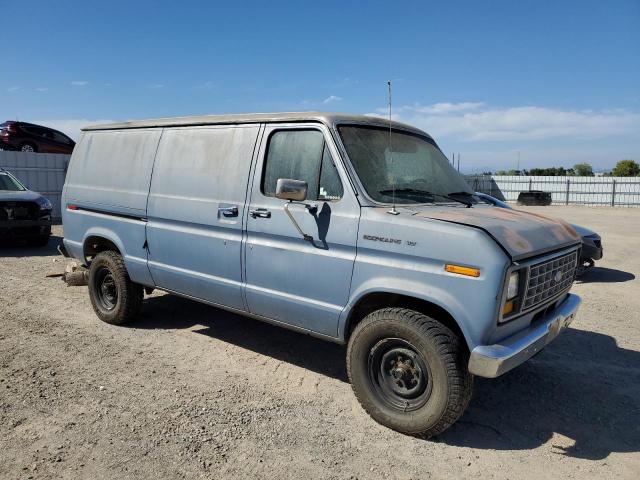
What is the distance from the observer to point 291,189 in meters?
3.54

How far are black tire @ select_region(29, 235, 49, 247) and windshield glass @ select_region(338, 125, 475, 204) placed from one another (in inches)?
380

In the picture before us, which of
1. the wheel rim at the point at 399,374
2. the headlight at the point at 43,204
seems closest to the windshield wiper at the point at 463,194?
the wheel rim at the point at 399,374

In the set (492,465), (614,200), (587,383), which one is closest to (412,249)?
(492,465)

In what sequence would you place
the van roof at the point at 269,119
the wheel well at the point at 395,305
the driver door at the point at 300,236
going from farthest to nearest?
the van roof at the point at 269,119, the driver door at the point at 300,236, the wheel well at the point at 395,305

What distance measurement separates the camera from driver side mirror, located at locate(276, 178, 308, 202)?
3.53m

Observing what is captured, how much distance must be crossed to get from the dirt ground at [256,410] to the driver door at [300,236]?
2.47ft

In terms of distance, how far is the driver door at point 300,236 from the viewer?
3.67 meters

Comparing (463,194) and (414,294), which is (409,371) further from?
(463,194)

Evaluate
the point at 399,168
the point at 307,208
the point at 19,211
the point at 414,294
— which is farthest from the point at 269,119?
the point at 19,211

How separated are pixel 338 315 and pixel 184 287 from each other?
6.02ft

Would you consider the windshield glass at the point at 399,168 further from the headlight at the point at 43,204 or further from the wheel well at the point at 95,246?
the headlight at the point at 43,204

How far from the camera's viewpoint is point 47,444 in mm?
3248

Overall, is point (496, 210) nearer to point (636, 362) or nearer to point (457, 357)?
point (457, 357)

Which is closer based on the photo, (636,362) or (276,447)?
(276,447)
